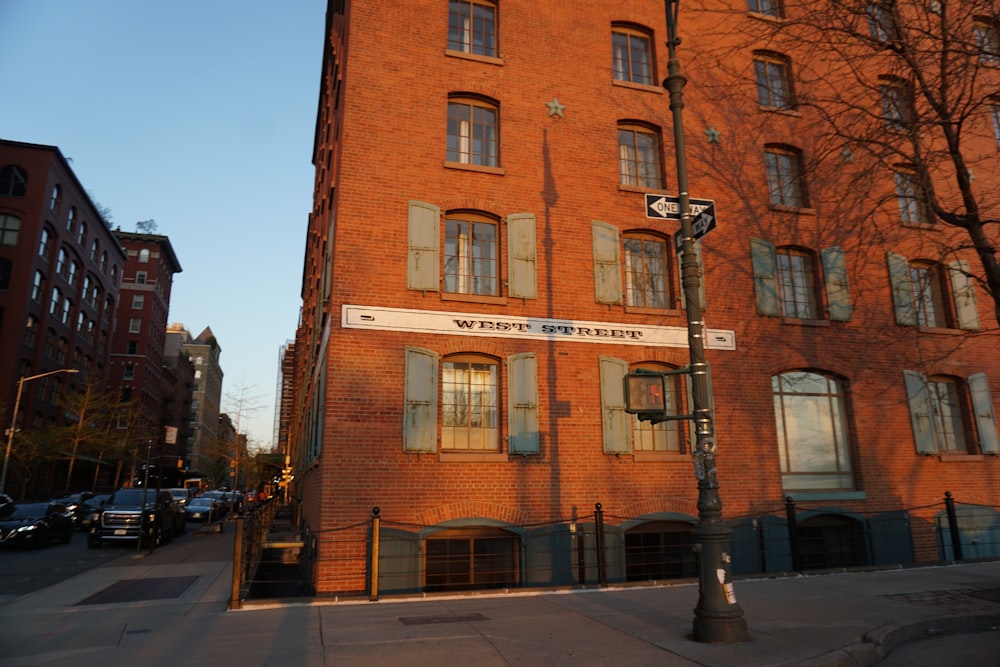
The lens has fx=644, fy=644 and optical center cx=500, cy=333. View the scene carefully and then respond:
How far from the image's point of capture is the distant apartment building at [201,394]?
111125 mm

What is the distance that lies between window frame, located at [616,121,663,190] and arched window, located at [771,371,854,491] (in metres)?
5.61

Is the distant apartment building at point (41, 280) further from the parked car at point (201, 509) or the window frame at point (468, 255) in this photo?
the window frame at point (468, 255)

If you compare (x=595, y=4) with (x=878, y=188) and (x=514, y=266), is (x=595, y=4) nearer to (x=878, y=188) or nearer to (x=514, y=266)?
(x=514, y=266)

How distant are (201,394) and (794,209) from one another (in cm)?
12065

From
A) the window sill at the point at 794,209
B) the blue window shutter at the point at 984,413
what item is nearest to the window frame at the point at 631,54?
the window sill at the point at 794,209

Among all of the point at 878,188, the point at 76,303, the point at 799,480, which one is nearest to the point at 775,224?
the point at 878,188

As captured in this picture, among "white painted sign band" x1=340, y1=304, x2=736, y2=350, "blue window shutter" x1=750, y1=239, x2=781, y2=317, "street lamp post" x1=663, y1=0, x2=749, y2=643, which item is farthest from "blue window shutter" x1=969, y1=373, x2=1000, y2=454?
"street lamp post" x1=663, y1=0, x2=749, y2=643

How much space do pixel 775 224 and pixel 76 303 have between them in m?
56.7

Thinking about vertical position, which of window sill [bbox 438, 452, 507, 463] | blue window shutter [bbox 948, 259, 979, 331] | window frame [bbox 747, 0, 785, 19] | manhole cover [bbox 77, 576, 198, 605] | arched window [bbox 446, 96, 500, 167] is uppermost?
window frame [bbox 747, 0, 785, 19]

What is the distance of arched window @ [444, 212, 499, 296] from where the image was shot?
1343cm

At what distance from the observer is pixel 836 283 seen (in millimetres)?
16047

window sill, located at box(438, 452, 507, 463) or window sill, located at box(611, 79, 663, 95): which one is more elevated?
window sill, located at box(611, 79, 663, 95)

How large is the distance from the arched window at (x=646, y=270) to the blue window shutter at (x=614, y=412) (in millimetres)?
1723

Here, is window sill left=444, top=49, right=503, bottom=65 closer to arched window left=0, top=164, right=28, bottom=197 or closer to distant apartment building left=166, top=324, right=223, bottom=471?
arched window left=0, top=164, right=28, bottom=197
